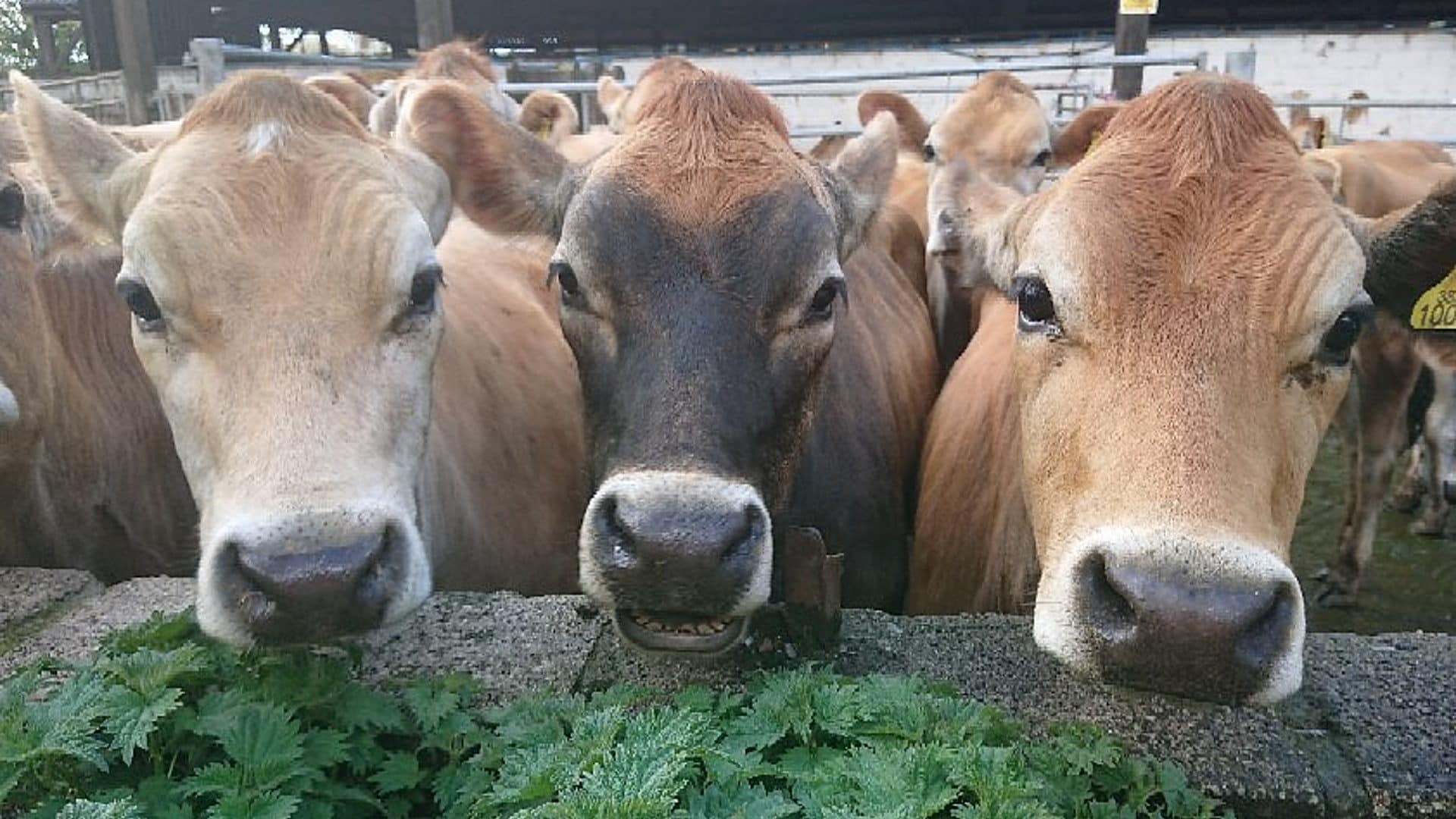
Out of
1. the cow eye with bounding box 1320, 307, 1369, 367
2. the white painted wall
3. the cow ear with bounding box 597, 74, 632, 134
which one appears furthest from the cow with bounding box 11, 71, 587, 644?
the white painted wall

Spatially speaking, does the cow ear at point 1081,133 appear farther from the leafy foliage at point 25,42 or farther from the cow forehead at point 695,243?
the leafy foliage at point 25,42

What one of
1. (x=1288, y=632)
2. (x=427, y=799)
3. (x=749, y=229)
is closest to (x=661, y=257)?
(x=749, y=229)

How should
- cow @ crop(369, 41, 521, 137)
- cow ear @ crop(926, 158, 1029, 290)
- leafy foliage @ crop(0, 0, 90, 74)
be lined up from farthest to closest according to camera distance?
1. leafy foliage @ crop(0, 0, 90, 74)
2. cow @ crop(369, 41, 521, 137)
3. cow ear @ crop(926, 158, 1029, 290)

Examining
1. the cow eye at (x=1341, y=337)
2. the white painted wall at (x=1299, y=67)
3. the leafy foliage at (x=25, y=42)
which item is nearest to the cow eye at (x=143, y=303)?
the cow eye at (x=1341, y=337)

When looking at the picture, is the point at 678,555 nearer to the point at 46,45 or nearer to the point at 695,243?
the point at 695,243

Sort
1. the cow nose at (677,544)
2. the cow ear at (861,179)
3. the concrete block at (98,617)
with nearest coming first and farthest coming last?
the cow nose at (677,544) → the concrete block at (98,617) → the cow ear at (861,179)

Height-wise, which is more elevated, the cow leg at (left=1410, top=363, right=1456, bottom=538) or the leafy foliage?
the leafy foliage

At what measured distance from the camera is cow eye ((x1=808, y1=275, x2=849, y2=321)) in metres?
2.84

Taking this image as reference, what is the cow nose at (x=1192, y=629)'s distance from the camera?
1839 mm

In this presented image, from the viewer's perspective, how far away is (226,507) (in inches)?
87.6

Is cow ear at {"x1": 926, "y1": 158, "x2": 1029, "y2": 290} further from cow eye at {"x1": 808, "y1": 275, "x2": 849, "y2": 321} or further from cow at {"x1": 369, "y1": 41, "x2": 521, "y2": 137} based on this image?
cow at {"x1": 369, "y1": 41, "x2": 521, "y2": 137}

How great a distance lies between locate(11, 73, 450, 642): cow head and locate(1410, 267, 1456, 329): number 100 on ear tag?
247 centimetres

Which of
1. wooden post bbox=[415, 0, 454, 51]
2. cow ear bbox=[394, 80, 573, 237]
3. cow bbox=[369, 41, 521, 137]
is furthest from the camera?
wooden post bbox=[415, 0, 454, 51]

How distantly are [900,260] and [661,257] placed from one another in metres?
3.24
